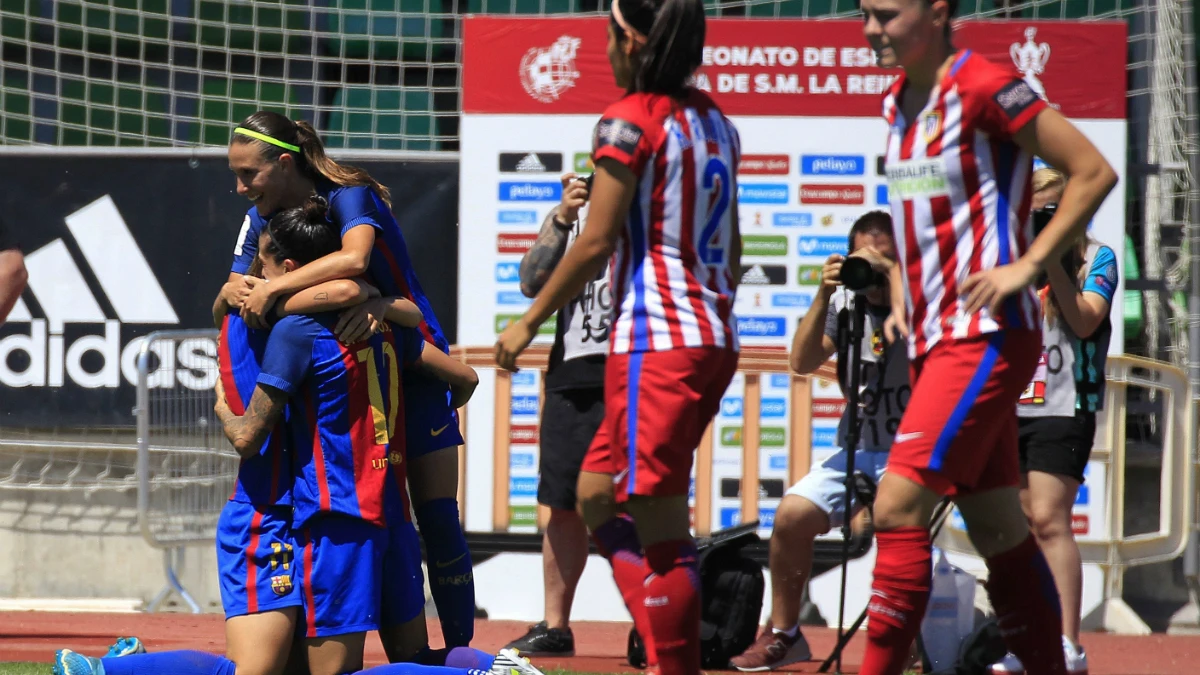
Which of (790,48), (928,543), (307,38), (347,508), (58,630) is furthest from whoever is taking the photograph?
(307,38)

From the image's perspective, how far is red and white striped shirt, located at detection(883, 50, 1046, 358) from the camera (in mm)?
3375

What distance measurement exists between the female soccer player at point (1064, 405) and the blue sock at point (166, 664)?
2.57 m

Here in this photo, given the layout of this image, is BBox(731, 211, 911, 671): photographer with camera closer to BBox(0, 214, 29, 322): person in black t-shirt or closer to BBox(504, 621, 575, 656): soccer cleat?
BBox(504, 621, 575, 656): soccer cleat

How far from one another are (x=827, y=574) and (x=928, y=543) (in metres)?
3.58

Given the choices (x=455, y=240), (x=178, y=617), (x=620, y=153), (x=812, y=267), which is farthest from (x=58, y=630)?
(x=620, y=153)

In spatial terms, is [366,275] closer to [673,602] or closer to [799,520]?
[673,602]

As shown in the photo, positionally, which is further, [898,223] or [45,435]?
[45,435]

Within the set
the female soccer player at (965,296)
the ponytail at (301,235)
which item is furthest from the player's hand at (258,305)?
the female soccer player at (965,296)

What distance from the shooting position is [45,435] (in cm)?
709

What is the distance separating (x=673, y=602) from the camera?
3.51m

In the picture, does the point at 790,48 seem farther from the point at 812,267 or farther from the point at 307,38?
the point at 307,38

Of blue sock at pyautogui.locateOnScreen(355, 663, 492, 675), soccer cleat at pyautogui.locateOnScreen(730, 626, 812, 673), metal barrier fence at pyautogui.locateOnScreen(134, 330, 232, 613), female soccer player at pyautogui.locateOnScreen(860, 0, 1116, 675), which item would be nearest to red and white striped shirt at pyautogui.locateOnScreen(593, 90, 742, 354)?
female soccer player at pyautogui.locateOnScreen(860, 0, 1116, 675)

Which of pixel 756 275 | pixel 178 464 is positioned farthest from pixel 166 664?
pixel 756 275

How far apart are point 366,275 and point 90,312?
338 cm
